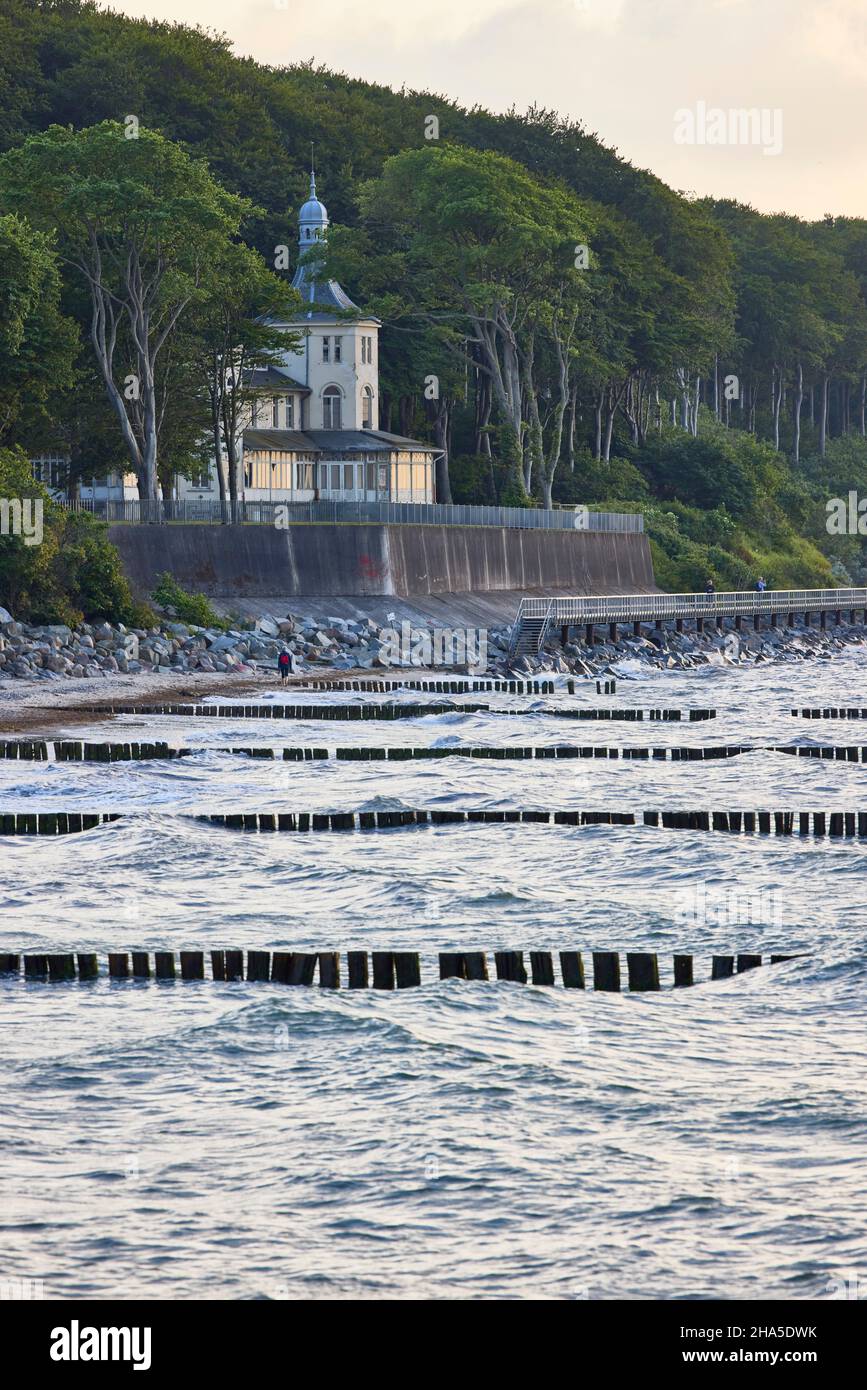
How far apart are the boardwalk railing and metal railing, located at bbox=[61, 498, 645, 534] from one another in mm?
4499

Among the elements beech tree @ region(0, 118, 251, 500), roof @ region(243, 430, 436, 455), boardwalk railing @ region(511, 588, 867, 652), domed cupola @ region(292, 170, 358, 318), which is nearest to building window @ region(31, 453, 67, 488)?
beech tree @ region(0, 118, 251, 500)

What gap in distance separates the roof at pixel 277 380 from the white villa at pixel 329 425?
0.05 m

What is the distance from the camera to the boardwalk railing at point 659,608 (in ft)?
192

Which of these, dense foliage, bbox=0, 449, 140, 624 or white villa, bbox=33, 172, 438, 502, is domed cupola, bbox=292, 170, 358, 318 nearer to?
white villa, bbox=33, 172, 438, 502

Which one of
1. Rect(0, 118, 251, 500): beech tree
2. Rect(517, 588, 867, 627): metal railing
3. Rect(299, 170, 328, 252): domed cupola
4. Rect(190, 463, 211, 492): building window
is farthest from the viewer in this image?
Rect(299, 170, 328, 252): domed cupola

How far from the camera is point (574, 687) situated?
50.9 meters

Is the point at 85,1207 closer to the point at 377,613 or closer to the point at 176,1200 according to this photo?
the point at 176,1200

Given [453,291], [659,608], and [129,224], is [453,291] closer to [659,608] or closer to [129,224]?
[659,608]

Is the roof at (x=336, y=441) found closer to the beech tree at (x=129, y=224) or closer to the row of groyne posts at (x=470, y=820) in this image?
the beech tree at (x=129, y=224)

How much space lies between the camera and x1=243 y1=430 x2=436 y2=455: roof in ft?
275

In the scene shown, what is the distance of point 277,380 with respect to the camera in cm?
8700

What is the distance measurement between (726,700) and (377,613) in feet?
46.9

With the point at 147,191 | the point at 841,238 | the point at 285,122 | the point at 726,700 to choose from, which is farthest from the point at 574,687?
the point at 841,238
